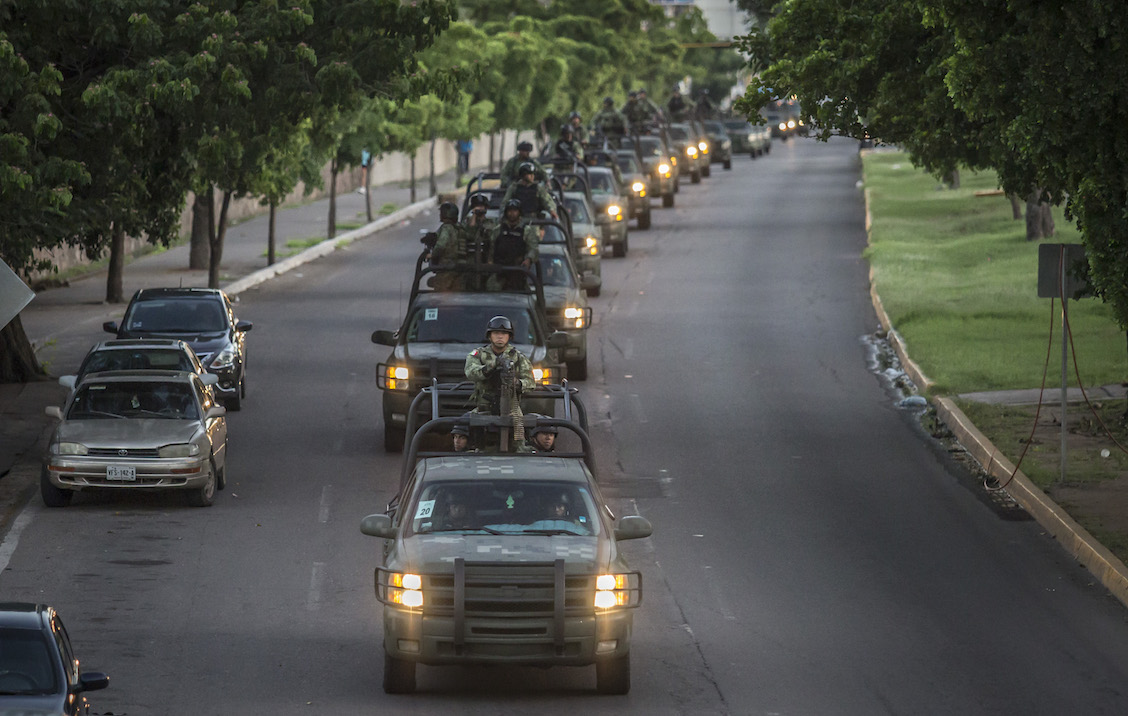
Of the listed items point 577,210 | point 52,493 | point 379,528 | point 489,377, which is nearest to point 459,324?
point 52,493

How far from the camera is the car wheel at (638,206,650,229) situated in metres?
49.3

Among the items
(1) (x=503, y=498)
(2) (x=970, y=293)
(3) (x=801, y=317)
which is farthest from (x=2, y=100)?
(2) (x=970, y=293)

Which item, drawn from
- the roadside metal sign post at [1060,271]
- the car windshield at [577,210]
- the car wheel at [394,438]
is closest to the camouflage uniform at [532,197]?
the car windshield at [577,210]

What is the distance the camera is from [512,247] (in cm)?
2348

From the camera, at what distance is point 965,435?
22.3 m

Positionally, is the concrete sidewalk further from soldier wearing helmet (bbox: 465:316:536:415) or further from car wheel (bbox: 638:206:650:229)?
car wheel (bbox: 638:206:650:229)

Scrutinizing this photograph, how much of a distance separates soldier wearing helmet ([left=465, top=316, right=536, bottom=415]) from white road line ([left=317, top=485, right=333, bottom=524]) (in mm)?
2673

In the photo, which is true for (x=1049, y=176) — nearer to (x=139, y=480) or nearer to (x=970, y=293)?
(x=139, y=480)

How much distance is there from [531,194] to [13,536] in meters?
13.1

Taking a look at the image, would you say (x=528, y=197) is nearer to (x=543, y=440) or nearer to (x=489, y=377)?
(x=489, y=377)

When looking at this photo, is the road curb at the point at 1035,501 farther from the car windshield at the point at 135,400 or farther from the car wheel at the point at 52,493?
the car wheel at the point at 52,493

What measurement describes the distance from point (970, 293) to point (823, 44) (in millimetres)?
16296

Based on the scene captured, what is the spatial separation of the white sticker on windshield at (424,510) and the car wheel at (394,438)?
880 centimetres

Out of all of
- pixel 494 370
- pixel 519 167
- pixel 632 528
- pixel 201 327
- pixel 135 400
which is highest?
pixel 519 167
